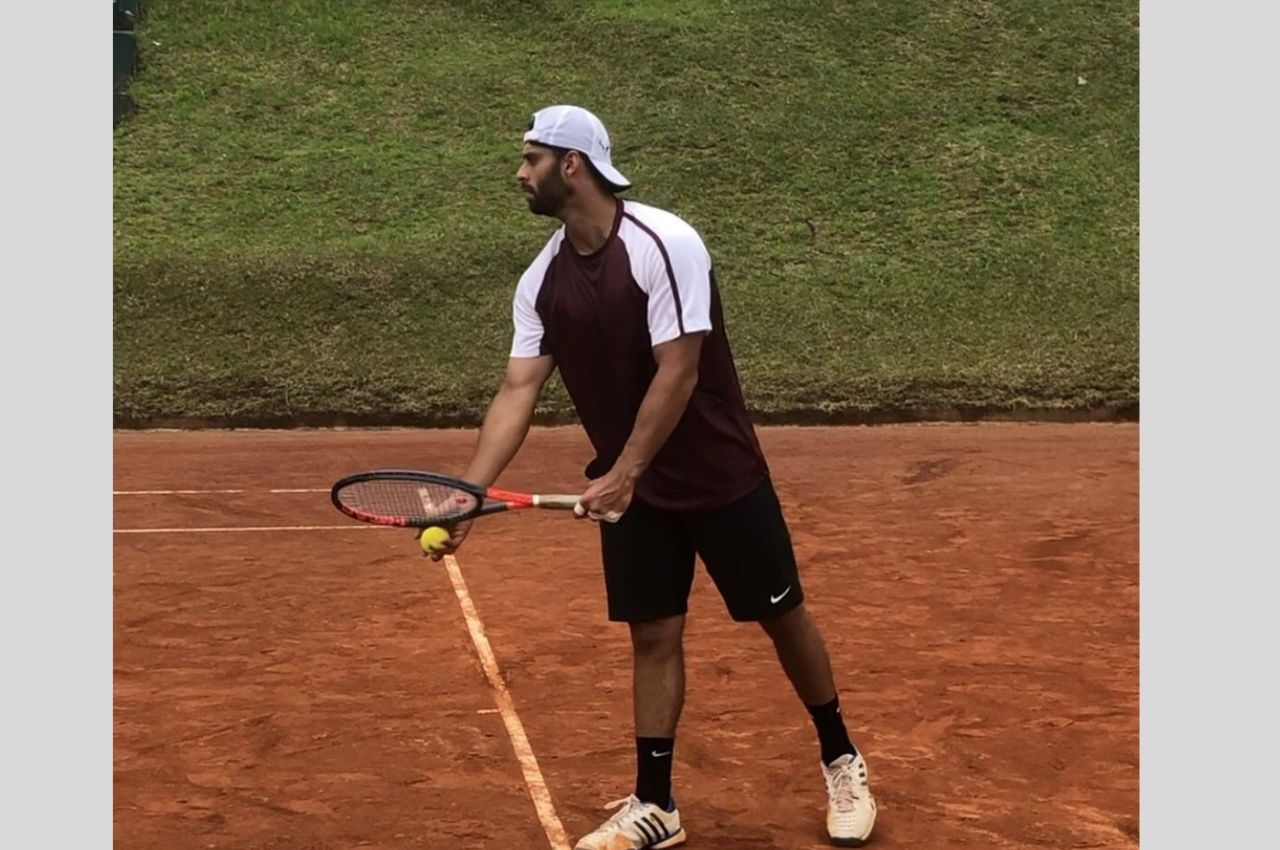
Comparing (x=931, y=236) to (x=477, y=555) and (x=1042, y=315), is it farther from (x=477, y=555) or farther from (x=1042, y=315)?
(x=477, y=555)

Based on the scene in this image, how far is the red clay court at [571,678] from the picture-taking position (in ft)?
15.8

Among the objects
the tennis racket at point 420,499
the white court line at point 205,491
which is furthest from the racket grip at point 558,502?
the white court line at point 205,491

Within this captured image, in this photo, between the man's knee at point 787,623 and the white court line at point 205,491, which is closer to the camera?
the man's knee at point 787,623

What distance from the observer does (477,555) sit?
8.78 m

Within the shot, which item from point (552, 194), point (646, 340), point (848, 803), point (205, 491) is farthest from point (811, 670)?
point (205, 491)

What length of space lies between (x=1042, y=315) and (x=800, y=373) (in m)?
3.21

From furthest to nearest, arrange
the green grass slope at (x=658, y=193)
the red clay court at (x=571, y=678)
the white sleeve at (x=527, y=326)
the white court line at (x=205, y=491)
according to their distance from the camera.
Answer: the green grass slope at (x=658, y=193)
the white court line at (x=205, y=491)
the red clay court at (x=571, y=678)
the white sleeve at (x=527, y=326)

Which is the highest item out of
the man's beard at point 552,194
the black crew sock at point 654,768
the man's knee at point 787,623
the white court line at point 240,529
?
the man's beard at point 552,194

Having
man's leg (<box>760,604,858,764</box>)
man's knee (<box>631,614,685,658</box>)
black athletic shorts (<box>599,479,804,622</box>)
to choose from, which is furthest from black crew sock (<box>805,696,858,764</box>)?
man's knee (<box>631,614,685,658</box>)

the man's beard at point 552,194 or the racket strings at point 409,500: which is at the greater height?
the man's beard at point 552,194

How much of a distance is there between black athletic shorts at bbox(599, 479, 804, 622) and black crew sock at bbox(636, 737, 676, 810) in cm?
33

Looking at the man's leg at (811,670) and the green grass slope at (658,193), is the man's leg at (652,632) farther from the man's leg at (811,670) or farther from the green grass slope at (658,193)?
the green grass slope at (658,193)

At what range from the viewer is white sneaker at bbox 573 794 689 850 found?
4418 millimetres

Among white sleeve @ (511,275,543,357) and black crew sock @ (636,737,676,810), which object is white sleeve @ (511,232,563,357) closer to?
white sleeve @ (511,275,543,357)
